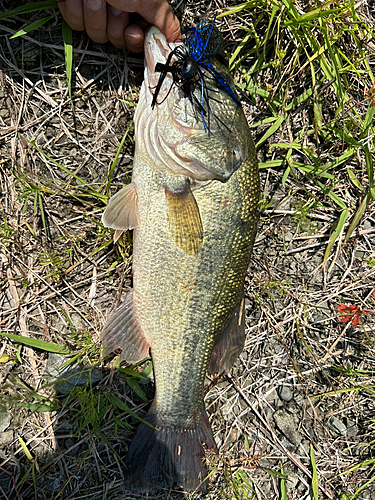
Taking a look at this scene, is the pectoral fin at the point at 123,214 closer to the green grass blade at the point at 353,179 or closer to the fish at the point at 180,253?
the fish at the point at 180,253

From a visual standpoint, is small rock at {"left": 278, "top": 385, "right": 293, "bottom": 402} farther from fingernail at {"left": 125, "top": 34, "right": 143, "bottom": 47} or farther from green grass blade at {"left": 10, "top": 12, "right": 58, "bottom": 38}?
green grass blade at {"left": 10, "top": 12, "right": 58, "bottom": 38}

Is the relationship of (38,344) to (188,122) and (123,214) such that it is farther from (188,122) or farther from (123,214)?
(188,122)

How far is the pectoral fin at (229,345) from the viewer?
2.46 metres

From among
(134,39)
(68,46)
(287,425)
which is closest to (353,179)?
(134,39)

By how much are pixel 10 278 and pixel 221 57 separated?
2120mm

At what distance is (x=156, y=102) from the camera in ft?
6.94

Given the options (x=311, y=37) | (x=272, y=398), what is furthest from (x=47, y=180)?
(x=272, y=398)

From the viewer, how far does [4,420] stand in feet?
8.27

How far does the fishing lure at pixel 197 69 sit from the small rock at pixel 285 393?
2.14 m

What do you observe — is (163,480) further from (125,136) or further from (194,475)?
(125,136)

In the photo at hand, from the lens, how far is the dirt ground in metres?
2.53

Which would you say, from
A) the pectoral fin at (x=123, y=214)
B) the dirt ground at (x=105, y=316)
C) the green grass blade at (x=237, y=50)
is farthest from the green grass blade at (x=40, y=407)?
the green grass blade at (x=237, y=50)

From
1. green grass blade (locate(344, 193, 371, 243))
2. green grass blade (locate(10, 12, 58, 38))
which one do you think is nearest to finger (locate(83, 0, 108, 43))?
green grass blade (locate(10, 12, 58, 38))

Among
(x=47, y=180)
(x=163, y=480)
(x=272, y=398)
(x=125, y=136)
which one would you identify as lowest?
(x=163, y=480)
